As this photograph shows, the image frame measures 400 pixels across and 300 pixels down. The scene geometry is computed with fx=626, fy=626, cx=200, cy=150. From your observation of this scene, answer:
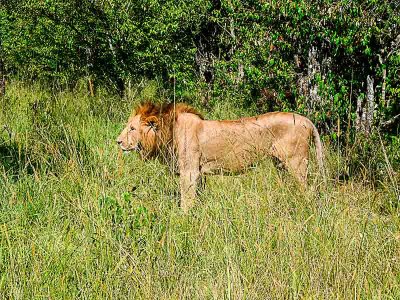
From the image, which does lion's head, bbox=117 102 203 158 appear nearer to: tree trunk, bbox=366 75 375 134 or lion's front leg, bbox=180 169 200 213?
lion's front leg, bbox=180 169 200 213

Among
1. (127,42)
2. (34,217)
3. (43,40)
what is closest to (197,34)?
(127,42)

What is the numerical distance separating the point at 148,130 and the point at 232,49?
3.90 metres

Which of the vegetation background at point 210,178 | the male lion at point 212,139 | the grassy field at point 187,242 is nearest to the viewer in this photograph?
the grassy field at point 187,242

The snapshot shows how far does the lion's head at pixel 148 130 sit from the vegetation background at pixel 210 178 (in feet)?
0.54

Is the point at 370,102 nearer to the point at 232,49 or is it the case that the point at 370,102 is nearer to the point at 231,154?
the point at 231,154

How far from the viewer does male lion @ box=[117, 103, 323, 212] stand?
16.8 ft

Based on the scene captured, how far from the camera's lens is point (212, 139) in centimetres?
532

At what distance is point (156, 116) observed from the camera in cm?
524

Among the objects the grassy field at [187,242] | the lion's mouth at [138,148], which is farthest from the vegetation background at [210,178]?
the lion's mouth at [138,148]

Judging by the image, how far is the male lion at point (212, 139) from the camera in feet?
16.8

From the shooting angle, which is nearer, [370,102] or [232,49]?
[370,102]

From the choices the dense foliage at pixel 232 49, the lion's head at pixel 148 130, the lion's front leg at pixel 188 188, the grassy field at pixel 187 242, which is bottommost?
the lion's front leg at pixel 188 188

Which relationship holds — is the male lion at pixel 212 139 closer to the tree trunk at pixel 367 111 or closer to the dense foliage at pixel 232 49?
the dense foliage at pixel 232 49

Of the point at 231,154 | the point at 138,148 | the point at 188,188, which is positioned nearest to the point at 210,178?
the point at 231,154
